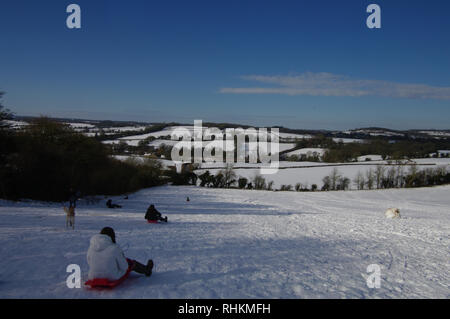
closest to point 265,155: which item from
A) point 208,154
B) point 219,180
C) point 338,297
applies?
point 208,154

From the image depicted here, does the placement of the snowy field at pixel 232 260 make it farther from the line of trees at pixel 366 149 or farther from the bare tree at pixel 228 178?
the line of trees at pixel 366 149

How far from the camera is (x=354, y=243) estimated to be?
40.5 ft

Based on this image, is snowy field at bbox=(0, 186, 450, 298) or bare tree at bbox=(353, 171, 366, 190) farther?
bare tree at bbox=(353, 171, 366, 190)

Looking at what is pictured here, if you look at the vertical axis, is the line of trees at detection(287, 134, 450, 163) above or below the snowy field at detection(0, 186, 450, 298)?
above

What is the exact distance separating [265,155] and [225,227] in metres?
101

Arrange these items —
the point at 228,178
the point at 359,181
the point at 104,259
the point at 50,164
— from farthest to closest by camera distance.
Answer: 1. the point at 359,181
2. the point at 228,178
3. the point at 50,164
4. the point at 104,259

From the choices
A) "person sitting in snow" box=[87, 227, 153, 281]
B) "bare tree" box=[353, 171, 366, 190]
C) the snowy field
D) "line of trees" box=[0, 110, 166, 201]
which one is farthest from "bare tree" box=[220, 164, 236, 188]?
"person sitting in snow" box=[87, 227, 153, 281]
